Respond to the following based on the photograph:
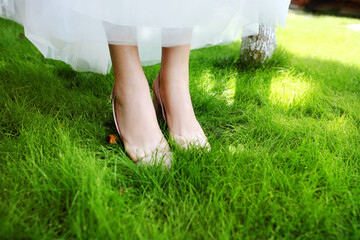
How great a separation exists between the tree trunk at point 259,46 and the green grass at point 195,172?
0.52 metres

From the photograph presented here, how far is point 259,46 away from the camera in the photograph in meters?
1.96

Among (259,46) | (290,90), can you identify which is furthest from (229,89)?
(259,46)

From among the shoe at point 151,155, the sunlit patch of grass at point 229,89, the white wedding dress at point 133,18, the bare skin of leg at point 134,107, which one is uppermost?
the white wedding dress at point 133,18

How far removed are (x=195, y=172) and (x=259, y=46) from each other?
1441mm

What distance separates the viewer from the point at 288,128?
45.1 inches

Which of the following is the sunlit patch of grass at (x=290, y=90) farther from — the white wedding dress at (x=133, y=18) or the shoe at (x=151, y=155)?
the shoe at (x=151, y=155)

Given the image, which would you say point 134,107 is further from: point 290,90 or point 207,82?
point 290,90

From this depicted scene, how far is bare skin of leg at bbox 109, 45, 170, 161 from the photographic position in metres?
0.94

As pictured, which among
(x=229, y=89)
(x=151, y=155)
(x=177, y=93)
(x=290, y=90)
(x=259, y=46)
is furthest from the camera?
(x=259, y=46)

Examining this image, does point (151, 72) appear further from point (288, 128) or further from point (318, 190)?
point (318, 190)

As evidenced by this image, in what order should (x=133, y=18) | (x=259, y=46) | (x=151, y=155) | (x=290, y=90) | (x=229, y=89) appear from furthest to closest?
(x=259, y=46), (x=229, y=89), (x=290, y=90), (x=151, y=155), (x=133, y=18)

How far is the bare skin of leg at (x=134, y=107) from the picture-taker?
0.94 m

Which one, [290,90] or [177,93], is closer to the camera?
[177,93]

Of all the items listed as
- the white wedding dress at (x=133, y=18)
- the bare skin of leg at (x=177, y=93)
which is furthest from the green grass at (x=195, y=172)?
the white wedding dress at (x=133, y=18)
